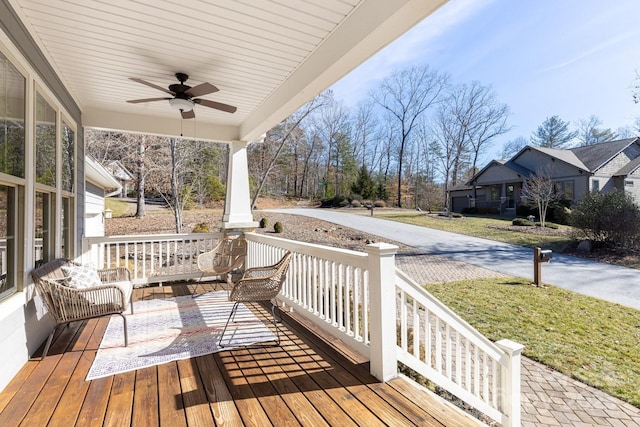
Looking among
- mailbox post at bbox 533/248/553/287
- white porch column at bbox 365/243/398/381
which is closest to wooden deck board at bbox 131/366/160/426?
white porch column at bbox 365/243/398/381

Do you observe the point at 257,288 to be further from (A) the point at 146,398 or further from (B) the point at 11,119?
(B) the point at 11,119

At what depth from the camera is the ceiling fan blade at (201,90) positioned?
10.9ft

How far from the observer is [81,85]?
4.03 metres

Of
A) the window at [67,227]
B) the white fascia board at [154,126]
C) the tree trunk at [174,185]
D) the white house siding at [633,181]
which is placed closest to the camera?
the window at [67,227]

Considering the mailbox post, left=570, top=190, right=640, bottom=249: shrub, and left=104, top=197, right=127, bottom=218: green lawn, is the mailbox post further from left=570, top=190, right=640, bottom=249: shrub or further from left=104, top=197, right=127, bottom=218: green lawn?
left=104, top=197, right=127, bottom=218: green lawn

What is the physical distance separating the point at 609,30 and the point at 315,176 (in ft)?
78.8

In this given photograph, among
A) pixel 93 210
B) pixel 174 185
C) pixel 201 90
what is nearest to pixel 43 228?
pixel 201 90

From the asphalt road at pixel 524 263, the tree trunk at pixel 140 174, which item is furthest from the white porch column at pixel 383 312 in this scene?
the tree trunk at pixel 140 174

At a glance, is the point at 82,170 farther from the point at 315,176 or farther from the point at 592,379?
the point at 315,176

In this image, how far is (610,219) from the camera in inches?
380

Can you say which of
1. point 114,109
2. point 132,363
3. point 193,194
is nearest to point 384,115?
point 193,194

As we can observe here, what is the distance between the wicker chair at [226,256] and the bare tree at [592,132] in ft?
101

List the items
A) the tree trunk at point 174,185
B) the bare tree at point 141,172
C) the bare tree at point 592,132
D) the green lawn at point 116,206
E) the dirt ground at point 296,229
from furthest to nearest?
the bare tree at point 592,132 → the green lawn at point 116,206 → the bare tree at point 141,172 → the tree trunk at point 174,185 → the dirt ground at point 296,229

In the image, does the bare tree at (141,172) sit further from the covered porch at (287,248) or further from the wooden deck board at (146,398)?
the wooden deck board at (146,398)
